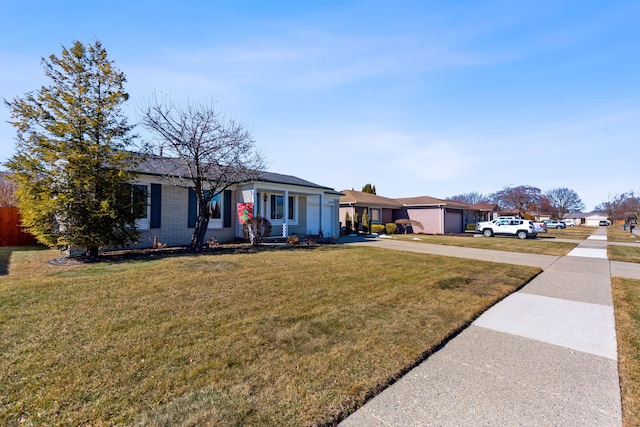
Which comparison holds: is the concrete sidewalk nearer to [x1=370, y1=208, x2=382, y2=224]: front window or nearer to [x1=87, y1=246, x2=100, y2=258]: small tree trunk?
[x1=87, y1=246, x2=100, y2=258]: small tree trunk

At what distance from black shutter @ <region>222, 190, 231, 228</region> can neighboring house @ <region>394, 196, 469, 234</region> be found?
19.5 metres

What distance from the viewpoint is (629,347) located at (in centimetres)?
385

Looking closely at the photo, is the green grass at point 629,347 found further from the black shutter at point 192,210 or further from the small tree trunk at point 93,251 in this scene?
the black shutter at point 192,210

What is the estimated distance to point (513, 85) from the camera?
11453 millimetres

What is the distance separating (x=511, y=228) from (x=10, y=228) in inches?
1224

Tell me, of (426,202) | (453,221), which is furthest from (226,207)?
(453,221)

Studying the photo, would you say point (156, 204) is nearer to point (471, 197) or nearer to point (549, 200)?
point (549, 200)

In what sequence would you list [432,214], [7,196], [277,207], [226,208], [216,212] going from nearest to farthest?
[216,212]
[226,208]
[7,196]
[277,207]
[432,214]

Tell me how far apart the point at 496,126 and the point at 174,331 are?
53.1 feet

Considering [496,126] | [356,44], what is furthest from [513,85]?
[356,44]

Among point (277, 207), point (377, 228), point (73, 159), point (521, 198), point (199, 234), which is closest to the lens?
point (73, 159)

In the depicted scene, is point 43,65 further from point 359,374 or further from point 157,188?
point 359,374

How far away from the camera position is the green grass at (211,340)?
2.44 m

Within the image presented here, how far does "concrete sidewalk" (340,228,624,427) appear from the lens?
8.08 ft
